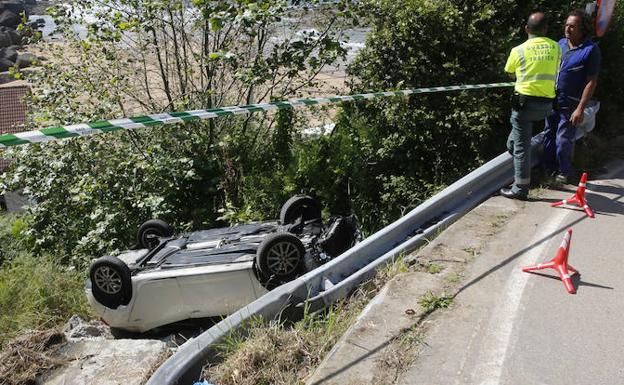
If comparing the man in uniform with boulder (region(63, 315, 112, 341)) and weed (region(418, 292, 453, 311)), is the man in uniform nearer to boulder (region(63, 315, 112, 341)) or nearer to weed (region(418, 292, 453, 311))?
Result: weed (region(418, 292, 453, 311))

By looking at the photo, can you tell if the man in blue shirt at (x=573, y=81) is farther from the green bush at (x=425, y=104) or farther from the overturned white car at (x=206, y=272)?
the overturned white car at (x=206, y=272)

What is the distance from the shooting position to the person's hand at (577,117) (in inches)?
227

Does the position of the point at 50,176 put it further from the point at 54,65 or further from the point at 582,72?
the point at 582,72

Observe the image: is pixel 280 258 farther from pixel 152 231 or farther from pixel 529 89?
pixel 529 89

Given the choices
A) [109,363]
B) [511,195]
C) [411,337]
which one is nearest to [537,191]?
[511,195]

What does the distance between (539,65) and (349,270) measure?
306 centimetres

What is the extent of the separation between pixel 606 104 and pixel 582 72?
2760mm

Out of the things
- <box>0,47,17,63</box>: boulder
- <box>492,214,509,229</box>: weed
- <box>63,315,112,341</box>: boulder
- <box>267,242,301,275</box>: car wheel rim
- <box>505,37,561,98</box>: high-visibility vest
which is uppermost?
<box>0,47,17,63</box>: boulder

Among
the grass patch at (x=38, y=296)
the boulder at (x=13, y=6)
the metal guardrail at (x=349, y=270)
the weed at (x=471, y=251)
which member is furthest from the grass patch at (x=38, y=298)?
the boulder at (x=13, y=6)

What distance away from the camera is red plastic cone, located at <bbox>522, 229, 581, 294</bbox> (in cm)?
404

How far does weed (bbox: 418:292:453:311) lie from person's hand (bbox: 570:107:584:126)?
3.10 meters

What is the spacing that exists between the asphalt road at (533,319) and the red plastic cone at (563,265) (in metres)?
0.05

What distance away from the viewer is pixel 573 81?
5973mm

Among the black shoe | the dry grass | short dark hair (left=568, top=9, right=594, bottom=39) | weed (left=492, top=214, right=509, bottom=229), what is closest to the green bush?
the black shoe
